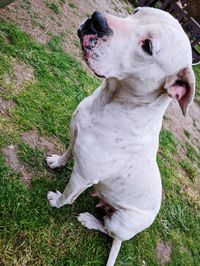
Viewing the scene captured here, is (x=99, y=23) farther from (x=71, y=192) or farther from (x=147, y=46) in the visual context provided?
(x=71, y=192)

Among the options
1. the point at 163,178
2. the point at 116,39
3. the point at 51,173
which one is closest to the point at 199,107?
the point at 163,178

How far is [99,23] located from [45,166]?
1933 mm

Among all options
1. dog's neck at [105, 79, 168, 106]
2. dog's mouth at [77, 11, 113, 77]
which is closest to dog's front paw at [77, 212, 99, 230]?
dog's neck at [105, 79, 168, 106]

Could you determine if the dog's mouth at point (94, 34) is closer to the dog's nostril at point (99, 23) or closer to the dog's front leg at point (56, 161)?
the dog's nostril at point (99, 23)

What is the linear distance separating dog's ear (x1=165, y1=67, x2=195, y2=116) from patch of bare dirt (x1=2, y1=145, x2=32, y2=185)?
1.79 meters

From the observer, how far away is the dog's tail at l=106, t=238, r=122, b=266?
3.42 meters

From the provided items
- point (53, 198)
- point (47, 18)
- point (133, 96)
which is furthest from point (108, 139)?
point (47, 18)

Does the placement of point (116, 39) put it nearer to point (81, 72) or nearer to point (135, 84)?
point (135, 84)

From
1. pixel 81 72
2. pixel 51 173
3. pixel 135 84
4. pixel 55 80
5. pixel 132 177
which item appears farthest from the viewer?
pixel 81 72

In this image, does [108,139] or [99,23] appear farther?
[108,139]

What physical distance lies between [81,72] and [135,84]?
3.20 meters

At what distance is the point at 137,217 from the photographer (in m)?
3.20

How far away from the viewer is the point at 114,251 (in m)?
3.44

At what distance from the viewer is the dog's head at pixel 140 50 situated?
2287mm
